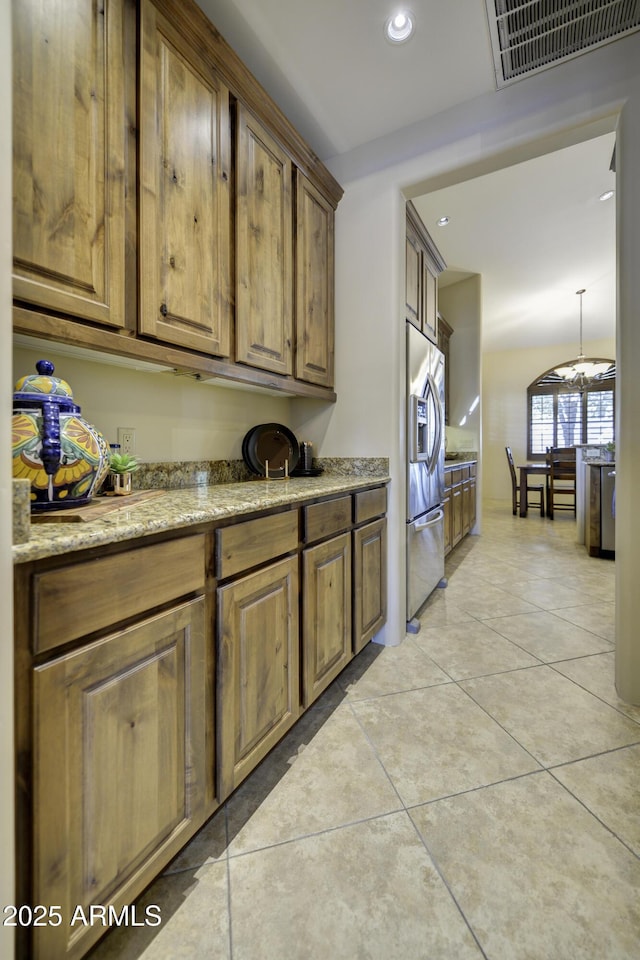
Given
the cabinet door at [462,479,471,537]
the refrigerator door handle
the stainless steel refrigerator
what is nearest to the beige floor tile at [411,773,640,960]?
the stainless steel refrigerator

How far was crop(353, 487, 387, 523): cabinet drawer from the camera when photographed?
1.82 metres

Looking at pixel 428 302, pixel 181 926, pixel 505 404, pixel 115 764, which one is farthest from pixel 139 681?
pixel 505 404

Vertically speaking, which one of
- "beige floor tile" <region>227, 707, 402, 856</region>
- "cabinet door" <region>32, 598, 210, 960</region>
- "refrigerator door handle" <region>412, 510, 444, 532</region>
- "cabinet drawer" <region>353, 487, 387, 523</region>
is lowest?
"beige floor tile" <region>227, 707, 402, 856</region>

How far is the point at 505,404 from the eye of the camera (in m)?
7.76

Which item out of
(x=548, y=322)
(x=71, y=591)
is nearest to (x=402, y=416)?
(x=71, y=591)

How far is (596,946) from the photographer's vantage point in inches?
33.1

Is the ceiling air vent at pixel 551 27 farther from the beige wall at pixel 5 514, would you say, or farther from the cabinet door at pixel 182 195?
the beige wall at pixel 5 514

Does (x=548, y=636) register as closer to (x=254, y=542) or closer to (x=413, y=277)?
(x=254, y=542)

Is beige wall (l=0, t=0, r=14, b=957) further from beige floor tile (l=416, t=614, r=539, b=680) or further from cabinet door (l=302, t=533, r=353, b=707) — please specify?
beige floor tile (l=416, t=614, r=539, b=680)

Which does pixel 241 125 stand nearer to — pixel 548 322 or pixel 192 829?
pixel 192 829

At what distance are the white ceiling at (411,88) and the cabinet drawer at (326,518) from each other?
190 centimetres

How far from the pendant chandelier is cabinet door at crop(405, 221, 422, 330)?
16.2 feet

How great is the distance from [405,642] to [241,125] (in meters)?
2.53

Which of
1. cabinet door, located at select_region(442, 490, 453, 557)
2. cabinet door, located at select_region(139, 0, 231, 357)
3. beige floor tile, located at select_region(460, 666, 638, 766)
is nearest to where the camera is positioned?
cabinet door, located at select_region(139, 0, 231, 357)
